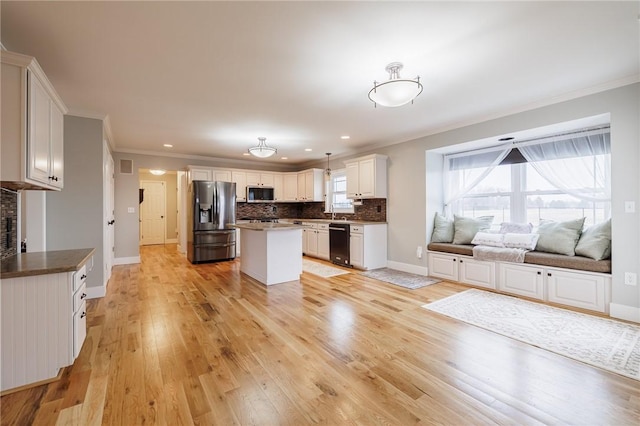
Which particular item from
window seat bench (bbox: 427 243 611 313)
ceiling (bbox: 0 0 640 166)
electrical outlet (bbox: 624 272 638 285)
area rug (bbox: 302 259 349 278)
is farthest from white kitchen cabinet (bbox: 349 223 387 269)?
electrical outlet (bbox: 624 272 638 285)

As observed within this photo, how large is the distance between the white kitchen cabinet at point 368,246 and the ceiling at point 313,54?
214 cm

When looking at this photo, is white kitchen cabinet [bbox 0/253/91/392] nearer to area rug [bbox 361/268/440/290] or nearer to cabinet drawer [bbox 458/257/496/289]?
area rug [bbox 361/268/440/290]

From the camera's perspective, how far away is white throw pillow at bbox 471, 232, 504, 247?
4.02 meters

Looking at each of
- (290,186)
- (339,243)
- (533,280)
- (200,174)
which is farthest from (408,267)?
(200,174)

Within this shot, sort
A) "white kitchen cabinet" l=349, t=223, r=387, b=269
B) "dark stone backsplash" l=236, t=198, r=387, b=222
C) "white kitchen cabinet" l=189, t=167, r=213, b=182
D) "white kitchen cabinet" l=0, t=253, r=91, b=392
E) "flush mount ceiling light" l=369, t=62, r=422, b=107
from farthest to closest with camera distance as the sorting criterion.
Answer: "white kitchen cabinet" l=189, t=167, r=213, b=182 < "dark stone backsplash" l=236, t=198, r=387, b=222 < "white kitchen cabinet" l=349, t=223, r=387, b=269 < "flush mount ceiling light" l=369, t=62, r=422, b=107 < "white kitchen cabinet" l=0, t=253, r=91, b=392

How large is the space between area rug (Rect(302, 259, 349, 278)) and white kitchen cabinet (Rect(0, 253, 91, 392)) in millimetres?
3421

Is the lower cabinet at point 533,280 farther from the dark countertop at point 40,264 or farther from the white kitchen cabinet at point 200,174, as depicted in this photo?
the white kitchen cabinet at point 200,174

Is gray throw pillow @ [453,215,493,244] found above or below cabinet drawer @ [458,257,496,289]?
above

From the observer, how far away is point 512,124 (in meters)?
3.70

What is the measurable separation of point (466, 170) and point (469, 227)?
1010 millimetres

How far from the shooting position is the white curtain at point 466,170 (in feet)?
14.4

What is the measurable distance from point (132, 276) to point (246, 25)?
15.2 ft

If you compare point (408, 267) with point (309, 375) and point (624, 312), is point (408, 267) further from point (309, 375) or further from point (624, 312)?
point (309, 375)

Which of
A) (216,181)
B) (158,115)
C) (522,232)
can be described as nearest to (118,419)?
(158,115)
